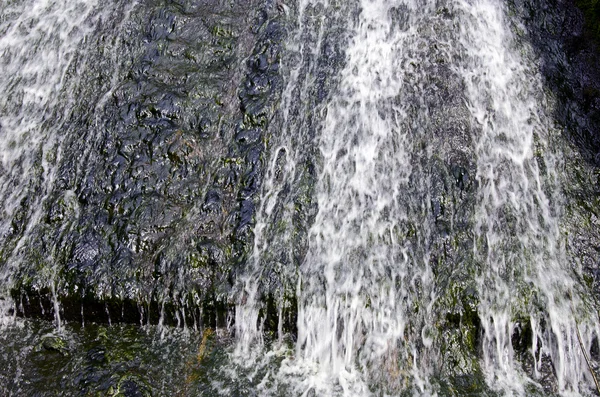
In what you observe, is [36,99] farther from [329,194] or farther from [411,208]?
[411,208]

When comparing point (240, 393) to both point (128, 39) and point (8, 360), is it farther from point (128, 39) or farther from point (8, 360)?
point (128, 39)

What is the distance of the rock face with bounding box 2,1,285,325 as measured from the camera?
6168 millimetres

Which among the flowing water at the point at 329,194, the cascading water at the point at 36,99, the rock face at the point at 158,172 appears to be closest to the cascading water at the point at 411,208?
the flowing water at the point at 329,194

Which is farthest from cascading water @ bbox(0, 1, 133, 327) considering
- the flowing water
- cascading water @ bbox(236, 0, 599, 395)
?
cascading water @ bbox(236, 0, 599, 395)

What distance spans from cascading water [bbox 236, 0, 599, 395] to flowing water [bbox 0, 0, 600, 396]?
0.02 m

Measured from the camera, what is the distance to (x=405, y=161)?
6.88m

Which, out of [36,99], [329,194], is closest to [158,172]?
[329,194]

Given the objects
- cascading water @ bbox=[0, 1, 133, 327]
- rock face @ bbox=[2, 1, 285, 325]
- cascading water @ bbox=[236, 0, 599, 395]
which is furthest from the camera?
cascading water @ bbox=[0, 1, 133, 327]

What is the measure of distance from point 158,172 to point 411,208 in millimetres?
3310

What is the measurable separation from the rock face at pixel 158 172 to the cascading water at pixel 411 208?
0.47 metres

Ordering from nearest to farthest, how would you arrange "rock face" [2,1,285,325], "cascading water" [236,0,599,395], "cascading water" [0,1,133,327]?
"cascading water" [236,0,599,395]
"rock face" [2,1,285,325]
"cascading water" [0,1,133,327]

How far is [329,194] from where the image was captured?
671 cm

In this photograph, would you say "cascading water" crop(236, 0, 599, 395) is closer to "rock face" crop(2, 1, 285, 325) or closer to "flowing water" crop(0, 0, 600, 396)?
"flowing water" crop(0, 0, 600, 396)

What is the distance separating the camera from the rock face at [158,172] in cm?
617
